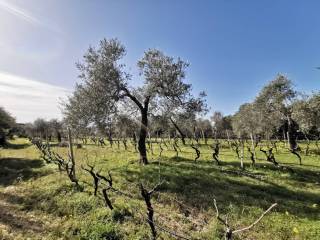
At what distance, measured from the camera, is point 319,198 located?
17672 millimetres

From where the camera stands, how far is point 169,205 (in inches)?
637

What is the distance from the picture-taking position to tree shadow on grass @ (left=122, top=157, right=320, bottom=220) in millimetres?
16250

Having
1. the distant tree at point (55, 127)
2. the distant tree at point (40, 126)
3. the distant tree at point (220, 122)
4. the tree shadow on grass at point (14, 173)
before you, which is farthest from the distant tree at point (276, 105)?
the distant tree at point (40, 126)

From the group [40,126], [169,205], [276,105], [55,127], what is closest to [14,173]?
[169,205]

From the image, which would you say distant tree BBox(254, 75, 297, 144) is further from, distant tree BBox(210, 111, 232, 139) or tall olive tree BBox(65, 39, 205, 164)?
distant tree BBox(210, 111, 232, 139)

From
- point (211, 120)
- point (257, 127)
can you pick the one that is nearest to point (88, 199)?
point (257, 127)

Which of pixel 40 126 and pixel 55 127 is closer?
pixel 55 127

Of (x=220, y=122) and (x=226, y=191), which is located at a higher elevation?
(x=220, y=122)

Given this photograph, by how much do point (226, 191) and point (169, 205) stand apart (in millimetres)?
4586

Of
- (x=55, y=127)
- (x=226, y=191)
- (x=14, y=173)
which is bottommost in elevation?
(x=226, y=191)

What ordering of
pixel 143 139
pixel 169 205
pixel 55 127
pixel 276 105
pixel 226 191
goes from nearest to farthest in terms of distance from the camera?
pixel 169 205, pixel 226 191, pixel 143 139, pixel 276 105, pixel 55 127

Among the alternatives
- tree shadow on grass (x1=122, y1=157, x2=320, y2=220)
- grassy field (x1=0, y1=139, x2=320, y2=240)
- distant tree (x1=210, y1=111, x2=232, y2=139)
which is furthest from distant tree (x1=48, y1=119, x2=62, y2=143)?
tree shadow on grass (x1=122, y1=157, x2=320, y2=220)

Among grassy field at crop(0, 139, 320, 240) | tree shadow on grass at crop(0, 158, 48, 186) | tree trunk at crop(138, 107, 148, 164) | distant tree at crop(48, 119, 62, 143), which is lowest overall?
grassy field at crop(0, 139, 320, 240)

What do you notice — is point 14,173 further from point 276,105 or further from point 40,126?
point 40,126
